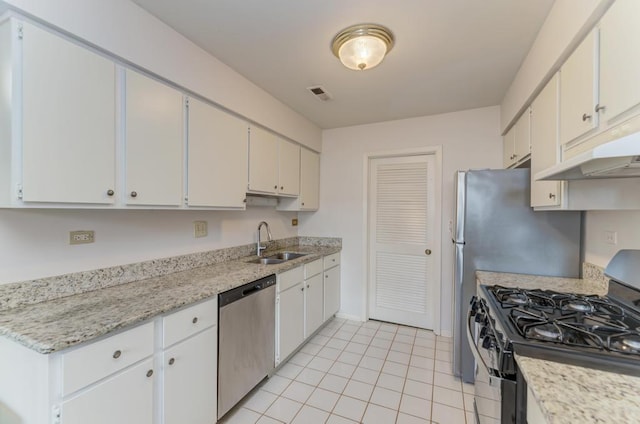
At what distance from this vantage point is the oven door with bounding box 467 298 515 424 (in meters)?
1.00

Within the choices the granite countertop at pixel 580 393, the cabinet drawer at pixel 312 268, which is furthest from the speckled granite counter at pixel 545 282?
the cabinet drawer at pixel 312 268

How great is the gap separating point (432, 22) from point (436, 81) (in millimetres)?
763

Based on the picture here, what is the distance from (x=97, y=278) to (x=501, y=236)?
8.82 ft

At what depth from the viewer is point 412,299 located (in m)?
3.24

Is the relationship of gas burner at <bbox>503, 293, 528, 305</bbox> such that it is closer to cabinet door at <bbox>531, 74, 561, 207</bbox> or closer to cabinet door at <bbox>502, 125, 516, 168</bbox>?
cabinet door at <bbox>531, 74, 561, 207</bbox>

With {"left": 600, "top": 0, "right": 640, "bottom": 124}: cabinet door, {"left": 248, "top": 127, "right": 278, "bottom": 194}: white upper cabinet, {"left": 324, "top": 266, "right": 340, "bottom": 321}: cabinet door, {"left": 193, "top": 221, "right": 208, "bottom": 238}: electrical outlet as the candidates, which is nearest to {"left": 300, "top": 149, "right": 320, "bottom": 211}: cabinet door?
{"left": 248, "top": 127, "right": 278, "bottom": 194}: white upper cabinet

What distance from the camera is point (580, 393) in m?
0.73

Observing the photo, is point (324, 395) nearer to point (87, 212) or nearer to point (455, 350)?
point (455, 350)

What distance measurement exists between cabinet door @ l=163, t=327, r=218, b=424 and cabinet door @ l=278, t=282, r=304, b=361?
0.70 metres

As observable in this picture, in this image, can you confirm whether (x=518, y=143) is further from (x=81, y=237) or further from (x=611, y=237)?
(x=81, y=237)

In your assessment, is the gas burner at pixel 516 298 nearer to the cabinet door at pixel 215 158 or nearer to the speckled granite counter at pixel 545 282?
the speckled granite counter at pixel 545 282

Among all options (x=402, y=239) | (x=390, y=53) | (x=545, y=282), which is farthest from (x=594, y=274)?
(x=390, y=53)

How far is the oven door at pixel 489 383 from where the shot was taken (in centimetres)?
100

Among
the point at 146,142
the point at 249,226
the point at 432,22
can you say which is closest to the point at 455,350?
the point at 249,226
